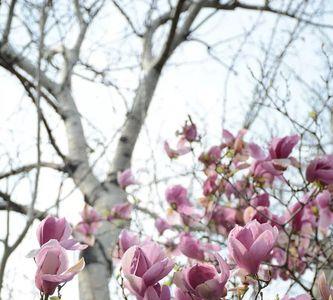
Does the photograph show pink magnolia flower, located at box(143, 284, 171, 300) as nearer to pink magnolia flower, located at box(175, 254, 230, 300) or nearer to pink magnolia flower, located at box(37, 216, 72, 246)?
pink magnolia flower, located at box(175, 254, 230, 300)

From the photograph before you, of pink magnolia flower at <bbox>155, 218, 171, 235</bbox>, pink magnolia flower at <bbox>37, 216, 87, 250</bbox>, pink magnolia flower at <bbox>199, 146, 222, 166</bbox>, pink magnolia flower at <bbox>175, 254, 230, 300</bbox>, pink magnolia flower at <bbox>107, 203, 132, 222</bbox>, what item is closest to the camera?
pink magnolia flower at <bbox>175, 254, 230, 300</bbox>

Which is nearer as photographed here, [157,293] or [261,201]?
[157,293]

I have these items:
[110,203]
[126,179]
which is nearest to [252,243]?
[126,179]

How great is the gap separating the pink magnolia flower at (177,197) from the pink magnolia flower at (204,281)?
1.20 m

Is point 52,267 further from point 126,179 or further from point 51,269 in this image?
point 126,179

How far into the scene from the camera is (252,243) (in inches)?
28.2

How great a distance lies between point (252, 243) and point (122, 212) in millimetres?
1659

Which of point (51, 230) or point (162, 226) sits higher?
point (162, 226)

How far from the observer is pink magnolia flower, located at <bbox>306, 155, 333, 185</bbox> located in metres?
1.24

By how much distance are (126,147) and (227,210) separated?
136 centimetres

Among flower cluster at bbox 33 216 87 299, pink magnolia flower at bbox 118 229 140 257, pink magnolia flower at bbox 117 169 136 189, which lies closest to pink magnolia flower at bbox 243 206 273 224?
pink magnolia flower at bbox 118 229 140 257

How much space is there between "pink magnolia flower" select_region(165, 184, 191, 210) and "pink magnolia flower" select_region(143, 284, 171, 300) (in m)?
1.21

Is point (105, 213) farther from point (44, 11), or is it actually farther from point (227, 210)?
point (44, 11)

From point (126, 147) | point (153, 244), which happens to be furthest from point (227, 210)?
point (126, 147)
